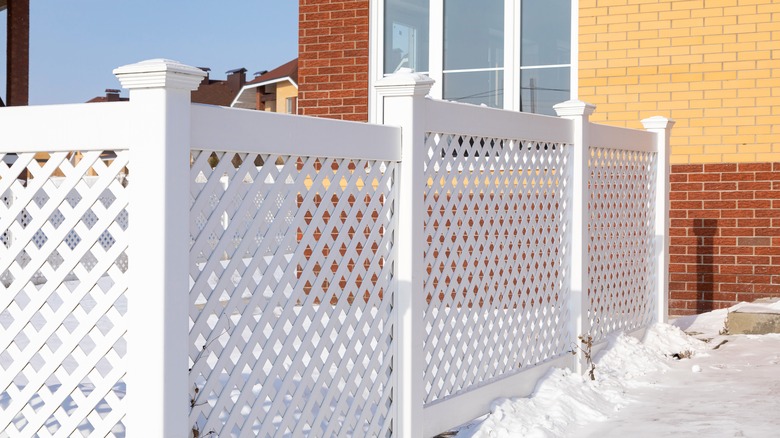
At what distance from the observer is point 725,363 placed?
686 cm

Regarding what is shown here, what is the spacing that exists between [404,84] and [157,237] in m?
1.65

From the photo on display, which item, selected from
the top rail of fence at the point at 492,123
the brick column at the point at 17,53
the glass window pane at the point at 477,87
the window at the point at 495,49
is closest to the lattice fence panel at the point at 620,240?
the top rail of fence at the point at 492,123

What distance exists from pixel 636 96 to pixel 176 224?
6849 millimetres

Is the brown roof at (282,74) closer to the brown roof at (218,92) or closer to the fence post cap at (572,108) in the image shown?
the brown roof at (218,92)

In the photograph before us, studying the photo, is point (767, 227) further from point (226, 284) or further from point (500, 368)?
point (226, 284)

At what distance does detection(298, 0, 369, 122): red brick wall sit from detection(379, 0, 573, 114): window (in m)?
0.51

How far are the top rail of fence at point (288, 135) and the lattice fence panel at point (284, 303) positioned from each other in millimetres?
46

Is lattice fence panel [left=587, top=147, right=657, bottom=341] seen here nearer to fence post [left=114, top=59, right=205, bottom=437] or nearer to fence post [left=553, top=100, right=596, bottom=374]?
fence post [left=553, top=100, right=596, bottom=374]

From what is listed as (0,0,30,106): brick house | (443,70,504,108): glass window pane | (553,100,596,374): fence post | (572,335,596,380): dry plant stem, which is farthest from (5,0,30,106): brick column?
(572,335,596,380): dry plant stem

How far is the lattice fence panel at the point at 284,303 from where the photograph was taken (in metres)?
3.23

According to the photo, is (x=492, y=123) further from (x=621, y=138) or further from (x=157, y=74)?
(x=157, y=74)

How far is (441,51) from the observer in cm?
970

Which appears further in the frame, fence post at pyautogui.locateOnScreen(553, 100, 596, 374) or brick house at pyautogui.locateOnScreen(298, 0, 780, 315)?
brick house at pyautogui.locateOnScreen(298, 0, 780, 315)

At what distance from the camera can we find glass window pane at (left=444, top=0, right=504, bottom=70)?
946 cm
